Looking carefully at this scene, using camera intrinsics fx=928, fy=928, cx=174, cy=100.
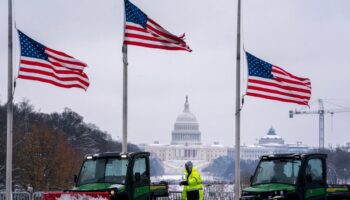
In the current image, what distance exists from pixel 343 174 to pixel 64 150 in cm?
8603

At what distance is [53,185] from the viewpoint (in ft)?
224

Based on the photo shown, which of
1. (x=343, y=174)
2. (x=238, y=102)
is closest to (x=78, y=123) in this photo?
(x=343, y=174)

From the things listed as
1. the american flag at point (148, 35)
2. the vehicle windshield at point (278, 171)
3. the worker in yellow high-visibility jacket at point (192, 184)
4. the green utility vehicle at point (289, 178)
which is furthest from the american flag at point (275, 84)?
the worker in yellow high-visibility jacket at point (192, 184)

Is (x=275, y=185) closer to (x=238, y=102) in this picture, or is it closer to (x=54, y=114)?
(x=238, y=102)

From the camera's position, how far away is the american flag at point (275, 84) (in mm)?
26328

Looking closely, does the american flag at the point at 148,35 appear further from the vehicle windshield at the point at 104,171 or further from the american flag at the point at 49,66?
the vehicle windshield at the point at 104,171

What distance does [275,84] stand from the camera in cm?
2642

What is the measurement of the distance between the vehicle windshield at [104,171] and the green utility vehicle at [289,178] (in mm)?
2897

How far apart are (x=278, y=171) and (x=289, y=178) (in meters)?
0.35

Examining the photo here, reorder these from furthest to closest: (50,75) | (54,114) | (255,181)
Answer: (54,114) < (50,75) < (255,181)

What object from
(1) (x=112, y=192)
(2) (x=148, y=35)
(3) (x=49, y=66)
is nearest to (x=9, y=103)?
(3) (x=49, y=66)

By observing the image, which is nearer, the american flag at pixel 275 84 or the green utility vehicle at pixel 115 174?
the green utility vehicle at pixel 115 174

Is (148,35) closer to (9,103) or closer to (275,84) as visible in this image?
(275,84)

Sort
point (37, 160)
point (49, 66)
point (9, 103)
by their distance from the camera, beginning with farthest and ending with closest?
1. point (37, 160)
2. point (9, 103)
3. point (49, 66)
